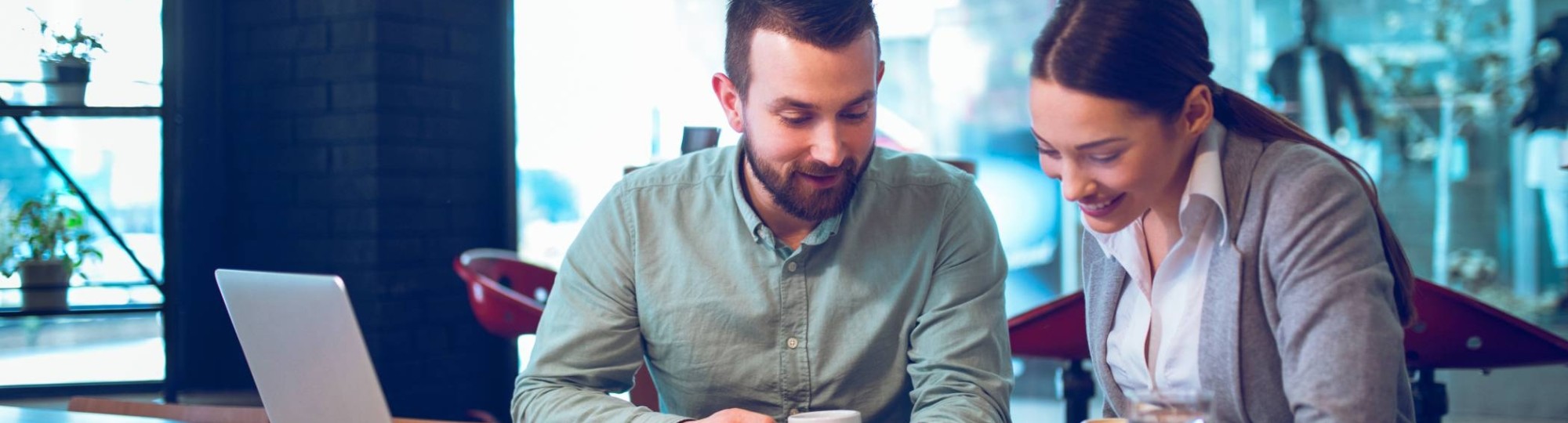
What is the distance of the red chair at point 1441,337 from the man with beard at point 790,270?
0.68 m

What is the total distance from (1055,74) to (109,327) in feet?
11.0

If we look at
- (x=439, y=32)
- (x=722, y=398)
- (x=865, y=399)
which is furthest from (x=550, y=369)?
(x=439, y=32)

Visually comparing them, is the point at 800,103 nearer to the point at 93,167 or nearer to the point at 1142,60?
the point at 1142,60

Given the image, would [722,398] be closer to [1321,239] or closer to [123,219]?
[1321,239]

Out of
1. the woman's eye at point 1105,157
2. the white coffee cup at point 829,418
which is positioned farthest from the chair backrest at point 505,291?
the woman's eye at point 1105,157

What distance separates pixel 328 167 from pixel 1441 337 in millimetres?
3098

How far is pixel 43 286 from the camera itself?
3.65 meters

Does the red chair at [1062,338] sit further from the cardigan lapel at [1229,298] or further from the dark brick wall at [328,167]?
the dark brick wall at [328,167]

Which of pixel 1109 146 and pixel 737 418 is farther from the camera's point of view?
pixel 737 418

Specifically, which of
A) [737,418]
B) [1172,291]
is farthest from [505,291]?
[1172,291]

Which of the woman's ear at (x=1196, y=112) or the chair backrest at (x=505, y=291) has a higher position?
the woman's ear at (x=1196, y=112)

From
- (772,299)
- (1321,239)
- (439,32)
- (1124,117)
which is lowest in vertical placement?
(772,299)

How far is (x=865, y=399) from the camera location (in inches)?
71.6

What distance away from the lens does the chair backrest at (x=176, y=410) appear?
6.15ft
